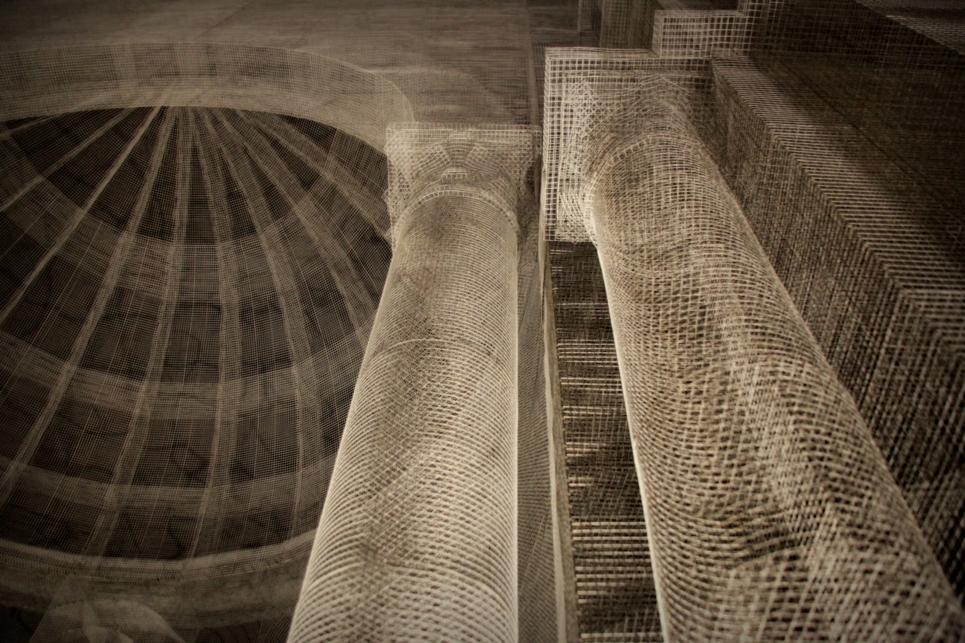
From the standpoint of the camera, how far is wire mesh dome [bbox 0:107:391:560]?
28.0 ft

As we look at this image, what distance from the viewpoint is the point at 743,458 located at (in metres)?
2.05

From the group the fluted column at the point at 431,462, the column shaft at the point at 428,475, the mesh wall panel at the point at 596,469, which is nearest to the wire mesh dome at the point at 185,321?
the mesh wall panel at the point at 596,469

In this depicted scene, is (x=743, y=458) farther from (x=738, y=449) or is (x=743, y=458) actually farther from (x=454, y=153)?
(x=454, y=153)

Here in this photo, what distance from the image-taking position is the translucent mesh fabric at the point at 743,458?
1720 mm

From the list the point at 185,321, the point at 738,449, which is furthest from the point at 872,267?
the point at 185,321

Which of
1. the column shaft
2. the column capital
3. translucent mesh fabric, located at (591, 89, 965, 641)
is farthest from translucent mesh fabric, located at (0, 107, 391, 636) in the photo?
translucent mesh fabric, located at (591, 89, 965, 641)

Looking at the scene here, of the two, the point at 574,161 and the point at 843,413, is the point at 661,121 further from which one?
the point at 843,413

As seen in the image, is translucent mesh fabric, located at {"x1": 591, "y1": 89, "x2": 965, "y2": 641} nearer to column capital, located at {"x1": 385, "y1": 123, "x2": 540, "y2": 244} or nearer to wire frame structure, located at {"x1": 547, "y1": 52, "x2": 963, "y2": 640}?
wire frame structure, located at {"x1": 547, "y1": 52, "x2": 963, "y2": 640}

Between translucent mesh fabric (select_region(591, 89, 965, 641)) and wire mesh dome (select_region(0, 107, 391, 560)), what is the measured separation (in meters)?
6.44

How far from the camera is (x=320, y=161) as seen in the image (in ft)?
29.1

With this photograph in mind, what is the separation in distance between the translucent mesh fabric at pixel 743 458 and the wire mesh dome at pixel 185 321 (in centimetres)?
644

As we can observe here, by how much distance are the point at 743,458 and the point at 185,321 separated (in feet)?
28.1

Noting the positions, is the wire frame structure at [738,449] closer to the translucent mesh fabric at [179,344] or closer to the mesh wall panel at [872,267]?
the mesh wall panel at [872,267]

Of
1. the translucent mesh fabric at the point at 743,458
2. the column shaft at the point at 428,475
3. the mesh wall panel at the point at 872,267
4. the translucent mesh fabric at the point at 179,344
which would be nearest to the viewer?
the translucent mesh fabric at the point at 743,458
